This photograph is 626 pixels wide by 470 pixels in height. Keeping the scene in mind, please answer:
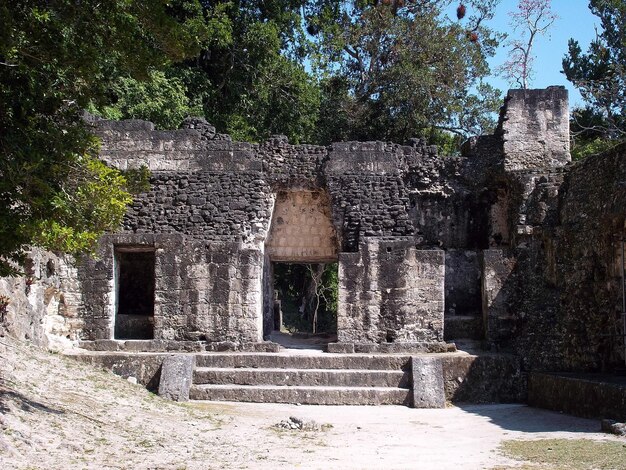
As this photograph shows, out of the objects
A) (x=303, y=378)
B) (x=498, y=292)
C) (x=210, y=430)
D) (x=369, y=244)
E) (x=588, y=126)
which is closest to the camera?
(x=210, y=430)

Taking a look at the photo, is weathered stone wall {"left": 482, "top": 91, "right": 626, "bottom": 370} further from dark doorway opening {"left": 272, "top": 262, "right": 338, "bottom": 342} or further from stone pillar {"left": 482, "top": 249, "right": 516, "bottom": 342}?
dark doorway opening {"left": 272, "top": 262, "right": 338, "bottom": 342}

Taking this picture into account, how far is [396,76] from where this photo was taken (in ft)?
85.5

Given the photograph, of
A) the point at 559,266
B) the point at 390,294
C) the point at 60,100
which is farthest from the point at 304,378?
the point at 60,100

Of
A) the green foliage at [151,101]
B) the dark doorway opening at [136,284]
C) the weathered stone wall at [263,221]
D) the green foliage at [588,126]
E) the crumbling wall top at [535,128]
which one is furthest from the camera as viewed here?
the green foliage at [588,126]

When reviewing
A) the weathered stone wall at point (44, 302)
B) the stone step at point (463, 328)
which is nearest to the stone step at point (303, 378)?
the weathered stone wall at point (44, 302)

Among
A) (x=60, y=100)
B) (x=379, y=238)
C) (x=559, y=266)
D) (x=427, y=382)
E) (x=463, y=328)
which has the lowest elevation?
(x=427, y=382)

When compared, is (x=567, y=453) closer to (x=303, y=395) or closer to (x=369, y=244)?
(x=303, y=395)

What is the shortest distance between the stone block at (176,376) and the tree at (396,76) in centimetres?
1355

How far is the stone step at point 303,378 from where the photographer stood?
1408 cm

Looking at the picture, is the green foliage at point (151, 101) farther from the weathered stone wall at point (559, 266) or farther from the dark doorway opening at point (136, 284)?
the weathered stone wall at point (559, 266)

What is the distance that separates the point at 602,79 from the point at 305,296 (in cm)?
1233

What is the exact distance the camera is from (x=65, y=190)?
29.0 ft

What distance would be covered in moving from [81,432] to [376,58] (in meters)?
20.8

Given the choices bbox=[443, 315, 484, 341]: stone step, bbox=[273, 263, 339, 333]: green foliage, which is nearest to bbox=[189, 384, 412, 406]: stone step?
bbox=[443, 315, 484, 341]: stone step
